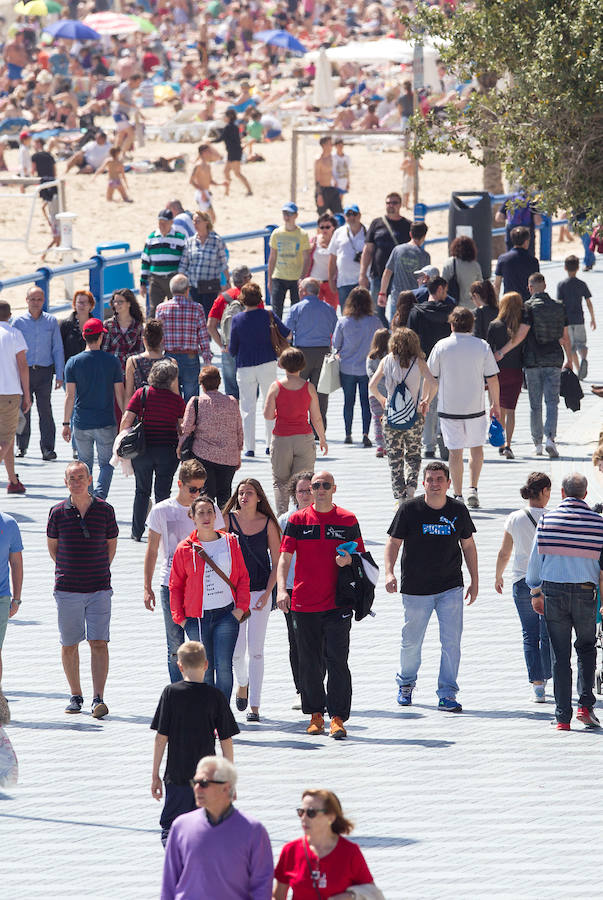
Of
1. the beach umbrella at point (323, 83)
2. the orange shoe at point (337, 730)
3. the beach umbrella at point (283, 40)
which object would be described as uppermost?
the beach umbrella at point (283, 40)

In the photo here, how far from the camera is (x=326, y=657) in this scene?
913 cm

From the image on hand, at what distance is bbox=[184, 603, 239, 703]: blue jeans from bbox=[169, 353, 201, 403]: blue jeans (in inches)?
247

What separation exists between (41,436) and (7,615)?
633 cm

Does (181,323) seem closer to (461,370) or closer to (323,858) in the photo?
(461,370)

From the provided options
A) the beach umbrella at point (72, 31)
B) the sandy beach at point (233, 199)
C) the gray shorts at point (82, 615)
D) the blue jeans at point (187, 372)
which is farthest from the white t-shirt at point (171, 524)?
the beach umbrella at point (72, 31)

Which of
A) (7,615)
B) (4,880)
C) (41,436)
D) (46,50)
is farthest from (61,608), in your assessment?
(46,50)

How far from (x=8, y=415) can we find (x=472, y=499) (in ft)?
12.2

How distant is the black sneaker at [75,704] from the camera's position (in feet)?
30.8

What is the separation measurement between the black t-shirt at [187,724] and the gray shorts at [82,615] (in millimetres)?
2418

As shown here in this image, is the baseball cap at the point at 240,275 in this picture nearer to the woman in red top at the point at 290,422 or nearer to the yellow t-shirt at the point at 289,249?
the woman in red top at the point at 290,422

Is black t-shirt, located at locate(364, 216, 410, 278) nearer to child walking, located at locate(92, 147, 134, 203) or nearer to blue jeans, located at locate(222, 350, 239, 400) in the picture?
blue jeans, located at locate(222, 350, 239, 400)

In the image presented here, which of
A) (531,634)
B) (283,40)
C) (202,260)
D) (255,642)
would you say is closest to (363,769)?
(255,642)

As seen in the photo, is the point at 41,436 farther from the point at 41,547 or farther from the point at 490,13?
the point at 490,13

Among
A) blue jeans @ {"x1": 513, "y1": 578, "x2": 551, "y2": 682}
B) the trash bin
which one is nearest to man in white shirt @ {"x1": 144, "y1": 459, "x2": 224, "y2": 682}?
blue jeans @ {"x1": 513, "y1": 578, "x2": 551, "y2": 682}
